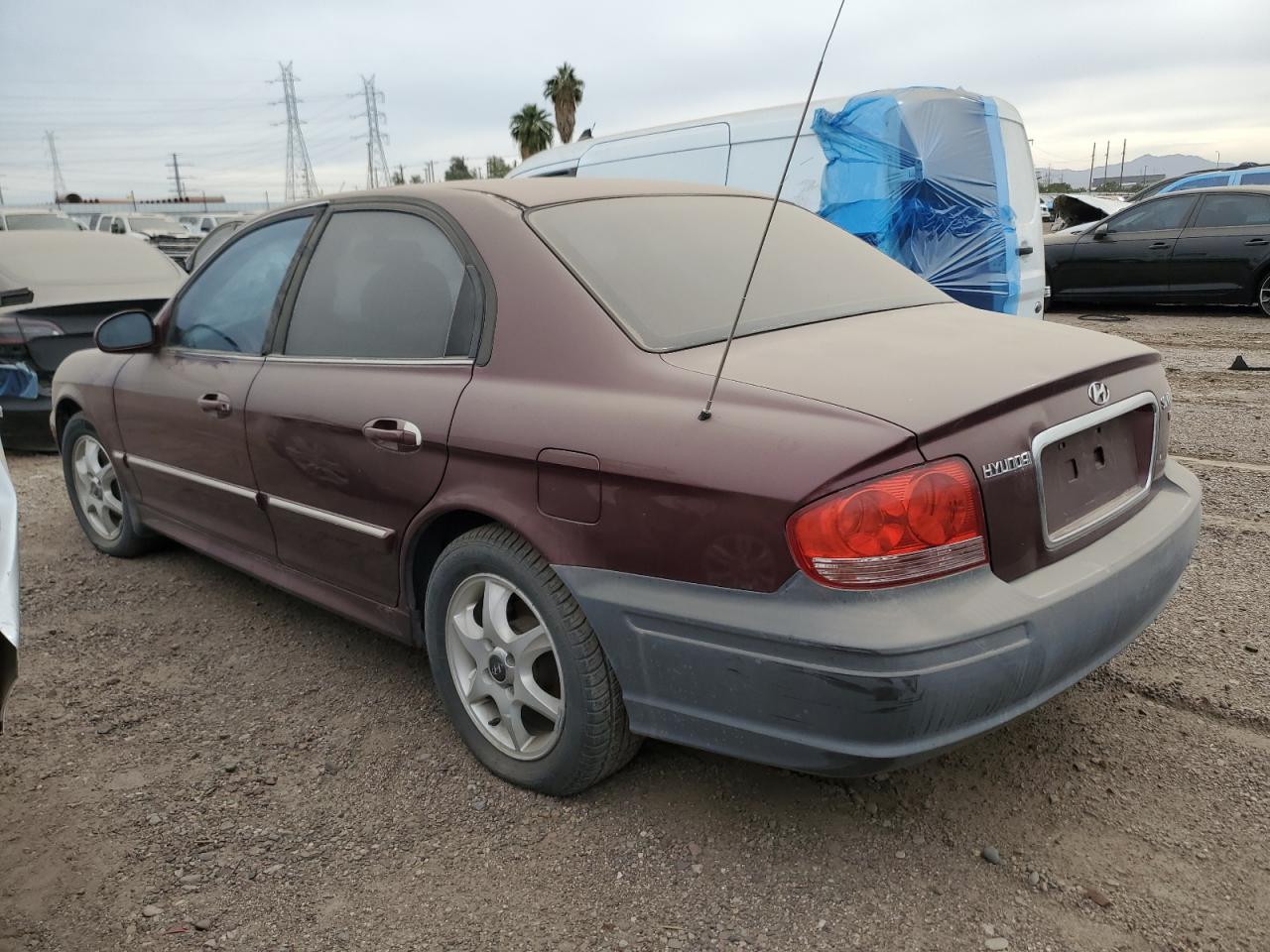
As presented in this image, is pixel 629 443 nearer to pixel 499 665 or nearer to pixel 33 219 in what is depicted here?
pixel 499 665

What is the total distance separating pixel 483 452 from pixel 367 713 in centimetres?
112

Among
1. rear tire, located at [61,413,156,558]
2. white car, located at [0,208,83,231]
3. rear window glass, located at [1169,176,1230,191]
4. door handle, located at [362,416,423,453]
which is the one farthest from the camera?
white car, located at [0,208,83,231]

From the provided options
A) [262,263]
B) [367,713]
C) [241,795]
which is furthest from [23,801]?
[262,263]

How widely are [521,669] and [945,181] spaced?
19.7 feet

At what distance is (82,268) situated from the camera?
7.54m

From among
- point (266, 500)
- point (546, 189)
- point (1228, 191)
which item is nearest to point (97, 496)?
point (266, 500)

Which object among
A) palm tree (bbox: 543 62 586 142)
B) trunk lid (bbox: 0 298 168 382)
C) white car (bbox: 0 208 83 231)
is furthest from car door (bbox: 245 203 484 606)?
palm tree (bbox: 543 62 586 142)

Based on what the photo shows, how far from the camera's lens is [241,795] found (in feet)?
8.73

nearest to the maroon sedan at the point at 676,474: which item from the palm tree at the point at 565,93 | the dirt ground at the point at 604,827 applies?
the dirt ground at the point at 604,827

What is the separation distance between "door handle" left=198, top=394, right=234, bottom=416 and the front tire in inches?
46.3

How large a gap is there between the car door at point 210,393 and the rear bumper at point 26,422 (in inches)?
115

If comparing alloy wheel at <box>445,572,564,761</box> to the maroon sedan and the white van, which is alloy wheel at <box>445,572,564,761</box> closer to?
the maroon sedan

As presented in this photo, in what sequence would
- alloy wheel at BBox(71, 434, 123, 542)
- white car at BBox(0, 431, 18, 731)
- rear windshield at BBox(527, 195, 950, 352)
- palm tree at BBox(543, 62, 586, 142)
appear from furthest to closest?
palm tree at BBox(543, 62, 586, 142)
alloy wheel at BBox(71, 434, 123, 542)
rear windshield at BBox(527, 195, 950, 352)
white car at BBox(0, 431, 18, 731)

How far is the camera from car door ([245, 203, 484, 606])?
2.66 m
